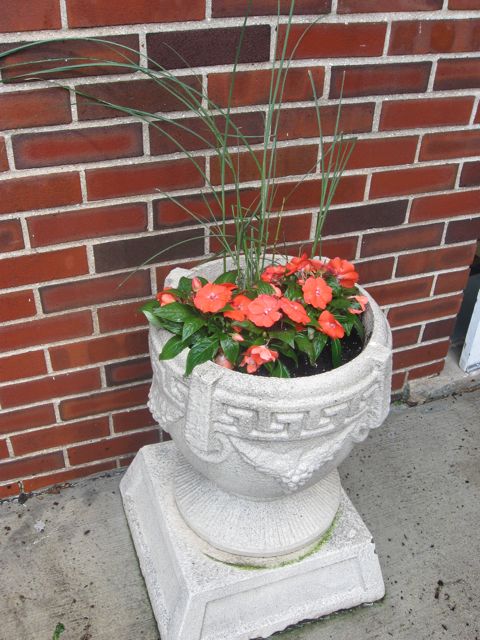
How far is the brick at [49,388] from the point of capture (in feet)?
6.02

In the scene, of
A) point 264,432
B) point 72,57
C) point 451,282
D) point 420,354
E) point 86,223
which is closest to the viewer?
point 264,432

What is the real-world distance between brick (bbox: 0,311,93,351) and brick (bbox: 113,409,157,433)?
318 millimetres

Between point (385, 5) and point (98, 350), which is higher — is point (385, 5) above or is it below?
above

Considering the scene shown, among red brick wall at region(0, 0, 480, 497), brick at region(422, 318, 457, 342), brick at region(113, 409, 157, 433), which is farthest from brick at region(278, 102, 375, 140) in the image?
brick at region(113, 409, 157, 433)

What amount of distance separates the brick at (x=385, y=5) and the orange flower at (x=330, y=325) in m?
0.76

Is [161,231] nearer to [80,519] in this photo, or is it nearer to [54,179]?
[54,179]

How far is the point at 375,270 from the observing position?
2068 mm

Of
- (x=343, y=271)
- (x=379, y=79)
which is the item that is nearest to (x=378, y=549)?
(x=343, y=271)

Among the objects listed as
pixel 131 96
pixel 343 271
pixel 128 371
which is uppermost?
pixel 131 96

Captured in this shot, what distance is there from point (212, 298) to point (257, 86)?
1.91ft

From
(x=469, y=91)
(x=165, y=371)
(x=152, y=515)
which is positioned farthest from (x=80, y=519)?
→ (x=469, y=91)

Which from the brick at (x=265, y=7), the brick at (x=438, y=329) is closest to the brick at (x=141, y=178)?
the brick at (x=265, y=7)

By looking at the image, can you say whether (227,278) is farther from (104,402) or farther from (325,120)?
(104,402)

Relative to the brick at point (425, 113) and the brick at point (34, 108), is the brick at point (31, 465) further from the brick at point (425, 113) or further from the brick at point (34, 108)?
the brick at point (425, 113)
